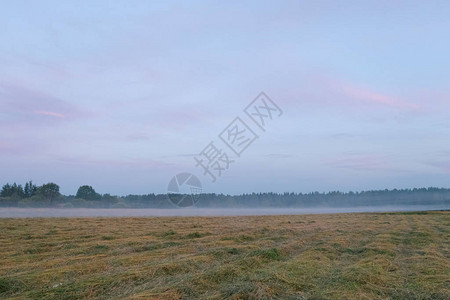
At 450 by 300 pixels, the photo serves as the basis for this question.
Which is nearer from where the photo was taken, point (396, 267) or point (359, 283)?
point (359, 283)

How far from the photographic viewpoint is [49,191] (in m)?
104

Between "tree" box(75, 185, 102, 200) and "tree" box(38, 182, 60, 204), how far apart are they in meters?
12.7

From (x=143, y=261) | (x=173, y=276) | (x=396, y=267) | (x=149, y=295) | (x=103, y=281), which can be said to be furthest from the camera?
(x=143, y=261)

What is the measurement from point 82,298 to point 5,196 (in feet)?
389

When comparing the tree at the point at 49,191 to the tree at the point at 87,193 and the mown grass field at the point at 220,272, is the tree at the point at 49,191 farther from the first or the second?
the mown grass field at the point at 220,272

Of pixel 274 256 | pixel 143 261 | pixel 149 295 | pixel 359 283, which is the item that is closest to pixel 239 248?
pixel 274 256

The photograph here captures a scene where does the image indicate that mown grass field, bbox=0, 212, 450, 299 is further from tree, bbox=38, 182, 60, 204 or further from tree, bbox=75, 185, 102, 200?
tree, bbox=75, 185, 102, 200

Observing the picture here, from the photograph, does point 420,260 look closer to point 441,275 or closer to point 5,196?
point 441,275

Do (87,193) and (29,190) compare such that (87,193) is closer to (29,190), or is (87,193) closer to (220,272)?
(29,190)

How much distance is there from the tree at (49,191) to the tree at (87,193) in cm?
1270

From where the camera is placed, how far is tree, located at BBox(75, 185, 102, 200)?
11812cm

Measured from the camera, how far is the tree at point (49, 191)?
10324cm

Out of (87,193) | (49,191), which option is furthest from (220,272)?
(87,193)

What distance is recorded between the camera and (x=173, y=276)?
892cm
